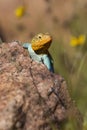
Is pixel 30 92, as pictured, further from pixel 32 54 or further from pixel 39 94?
pixel 32 54

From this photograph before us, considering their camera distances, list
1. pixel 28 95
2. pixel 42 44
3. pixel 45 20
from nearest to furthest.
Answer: pixel 28 95, pixel 42 44, pixel 45 20

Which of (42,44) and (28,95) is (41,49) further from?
(28,95)

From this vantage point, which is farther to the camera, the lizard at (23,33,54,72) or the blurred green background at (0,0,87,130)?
the blurred green background at (0,0,87,130)

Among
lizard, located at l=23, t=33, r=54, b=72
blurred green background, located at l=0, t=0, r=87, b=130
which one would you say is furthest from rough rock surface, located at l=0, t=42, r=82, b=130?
blurred green background, located at l=0, t=0, r=87, b=130

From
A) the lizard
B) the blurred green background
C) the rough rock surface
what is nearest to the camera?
the rough rock surface

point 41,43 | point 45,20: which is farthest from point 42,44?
point 45,20

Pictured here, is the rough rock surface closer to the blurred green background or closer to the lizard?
the lizard

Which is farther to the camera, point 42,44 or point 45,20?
point 45,20
